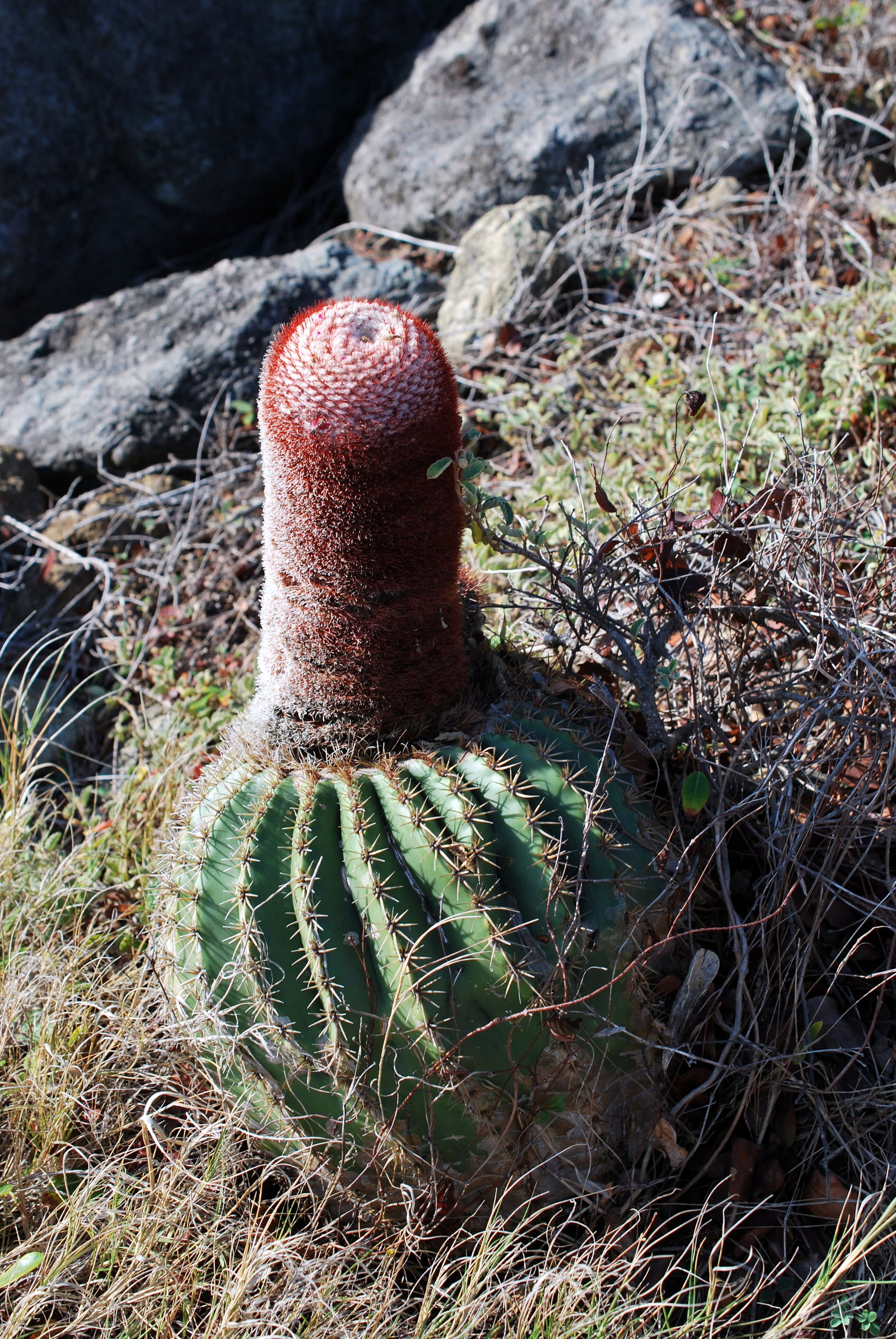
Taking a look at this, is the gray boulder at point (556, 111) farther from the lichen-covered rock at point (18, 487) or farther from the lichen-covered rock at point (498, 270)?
the lichen-covered rock at point (18, 487)

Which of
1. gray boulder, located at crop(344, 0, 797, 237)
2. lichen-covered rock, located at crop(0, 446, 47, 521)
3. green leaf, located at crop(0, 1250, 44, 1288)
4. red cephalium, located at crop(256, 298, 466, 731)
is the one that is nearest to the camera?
green leaf, located at crop(0, 1250, 44, 1288)

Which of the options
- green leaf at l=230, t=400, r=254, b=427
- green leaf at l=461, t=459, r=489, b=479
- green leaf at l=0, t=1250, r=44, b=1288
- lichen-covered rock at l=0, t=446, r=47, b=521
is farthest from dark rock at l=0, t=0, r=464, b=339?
green leaf at l=0, t=1250, r=44, b=1288

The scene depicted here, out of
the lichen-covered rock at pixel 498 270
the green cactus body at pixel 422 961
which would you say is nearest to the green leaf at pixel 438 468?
the green cactus body at pixel 422 961

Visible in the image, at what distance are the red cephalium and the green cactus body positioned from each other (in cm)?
22

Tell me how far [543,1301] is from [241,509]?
10.2ft

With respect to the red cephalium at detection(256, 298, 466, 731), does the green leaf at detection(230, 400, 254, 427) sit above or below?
below

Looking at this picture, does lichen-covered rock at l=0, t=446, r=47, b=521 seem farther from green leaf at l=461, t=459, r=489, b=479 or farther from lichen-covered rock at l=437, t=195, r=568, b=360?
green leaf at l=461, t=459, r=489, b=479

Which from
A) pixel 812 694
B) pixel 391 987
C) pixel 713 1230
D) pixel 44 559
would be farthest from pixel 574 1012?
pixel 44 559

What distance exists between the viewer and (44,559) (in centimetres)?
402

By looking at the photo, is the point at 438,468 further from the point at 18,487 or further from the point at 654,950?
the point at 18,487

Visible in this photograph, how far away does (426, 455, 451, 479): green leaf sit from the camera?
6.04 ft

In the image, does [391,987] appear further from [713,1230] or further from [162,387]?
[162,387]

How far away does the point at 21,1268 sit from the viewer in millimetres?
1701

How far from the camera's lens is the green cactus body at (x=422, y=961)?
179 cm
